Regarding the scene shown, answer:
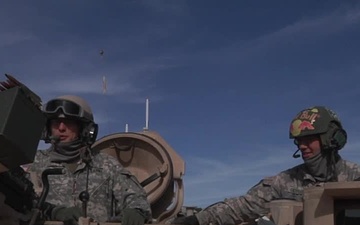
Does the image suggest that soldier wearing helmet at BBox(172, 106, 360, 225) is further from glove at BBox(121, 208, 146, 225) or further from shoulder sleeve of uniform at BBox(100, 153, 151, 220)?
glove at BBox(121, 208, 146, 225)

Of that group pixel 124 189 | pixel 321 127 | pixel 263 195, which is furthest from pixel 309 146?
pixel 124 189

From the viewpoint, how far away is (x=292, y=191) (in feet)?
16.7

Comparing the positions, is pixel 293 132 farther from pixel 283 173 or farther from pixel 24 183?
pixel 24 183

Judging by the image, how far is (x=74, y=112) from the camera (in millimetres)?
5250

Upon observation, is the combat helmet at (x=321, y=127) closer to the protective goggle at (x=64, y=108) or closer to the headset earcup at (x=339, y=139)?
the headset earcup at (x=339, y=139)

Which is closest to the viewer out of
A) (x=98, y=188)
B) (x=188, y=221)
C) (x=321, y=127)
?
(x=188, y=221)

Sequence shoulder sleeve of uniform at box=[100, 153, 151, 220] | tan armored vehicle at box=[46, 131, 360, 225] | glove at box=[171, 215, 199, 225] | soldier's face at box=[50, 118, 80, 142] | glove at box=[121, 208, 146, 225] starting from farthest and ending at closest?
1. tan armored vehicle at box=[46, 131, 360, 225]
2. soldier's face at box=[50, 118, 80, 142]
3. shoulder sleeve of uniform at box=[100, 153, 151, 220]
4. glove at box=[171, 215, 199, 225]
5. glove at box=[121, 208, 146, 225]

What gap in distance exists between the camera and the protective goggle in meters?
5.21

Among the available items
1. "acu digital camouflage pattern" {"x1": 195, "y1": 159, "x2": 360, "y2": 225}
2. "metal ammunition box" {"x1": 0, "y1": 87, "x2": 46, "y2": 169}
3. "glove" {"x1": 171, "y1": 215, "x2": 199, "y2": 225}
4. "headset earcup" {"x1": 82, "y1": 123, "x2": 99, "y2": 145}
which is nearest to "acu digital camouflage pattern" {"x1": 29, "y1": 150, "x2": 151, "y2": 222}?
"headset earcup" {"x1": 82, "y1": 123, "x2": 99, "y2": 145}

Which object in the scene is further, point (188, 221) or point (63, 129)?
point (63, 129)

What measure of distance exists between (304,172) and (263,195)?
387 mm

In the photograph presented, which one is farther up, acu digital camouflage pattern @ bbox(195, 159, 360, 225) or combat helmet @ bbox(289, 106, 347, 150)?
combat helmet @ bbox(289, 106, 347, 150)

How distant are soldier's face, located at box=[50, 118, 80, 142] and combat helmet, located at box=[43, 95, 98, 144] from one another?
0.05 meters

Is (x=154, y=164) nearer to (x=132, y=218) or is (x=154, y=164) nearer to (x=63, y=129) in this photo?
(x=63, y=129)
